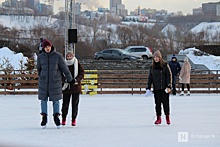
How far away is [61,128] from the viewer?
28.5ft

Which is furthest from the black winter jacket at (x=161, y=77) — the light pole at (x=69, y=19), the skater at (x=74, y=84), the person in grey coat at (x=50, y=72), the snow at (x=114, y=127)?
the light pole at (x=69, y=19)

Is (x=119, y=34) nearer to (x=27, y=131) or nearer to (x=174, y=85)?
(x=174, y=85)

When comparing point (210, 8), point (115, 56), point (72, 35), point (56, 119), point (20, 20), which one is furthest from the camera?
point (210, 8)

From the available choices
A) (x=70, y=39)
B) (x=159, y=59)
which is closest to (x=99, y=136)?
(x=159, y=59)

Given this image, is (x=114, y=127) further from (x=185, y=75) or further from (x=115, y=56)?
(x=115, y=56)

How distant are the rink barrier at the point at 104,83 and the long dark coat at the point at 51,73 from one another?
853 cm

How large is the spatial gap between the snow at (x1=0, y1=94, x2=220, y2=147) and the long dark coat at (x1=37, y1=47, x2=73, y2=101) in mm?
705

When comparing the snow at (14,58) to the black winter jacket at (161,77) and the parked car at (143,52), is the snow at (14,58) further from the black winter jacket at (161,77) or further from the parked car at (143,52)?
the black winter jacket at (161,77)

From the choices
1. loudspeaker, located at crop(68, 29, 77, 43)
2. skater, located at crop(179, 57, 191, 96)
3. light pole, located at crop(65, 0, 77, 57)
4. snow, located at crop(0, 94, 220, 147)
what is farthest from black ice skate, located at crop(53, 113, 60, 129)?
skater, located at crop(179, 57, 191, 96)

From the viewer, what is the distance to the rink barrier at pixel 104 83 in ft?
55.5

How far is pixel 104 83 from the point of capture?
17312 millimetres

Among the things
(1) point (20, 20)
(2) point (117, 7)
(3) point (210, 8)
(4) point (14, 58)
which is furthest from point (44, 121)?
(2) point (117, 7)

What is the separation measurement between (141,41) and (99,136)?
46768mm

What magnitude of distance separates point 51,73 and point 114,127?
166 cm
